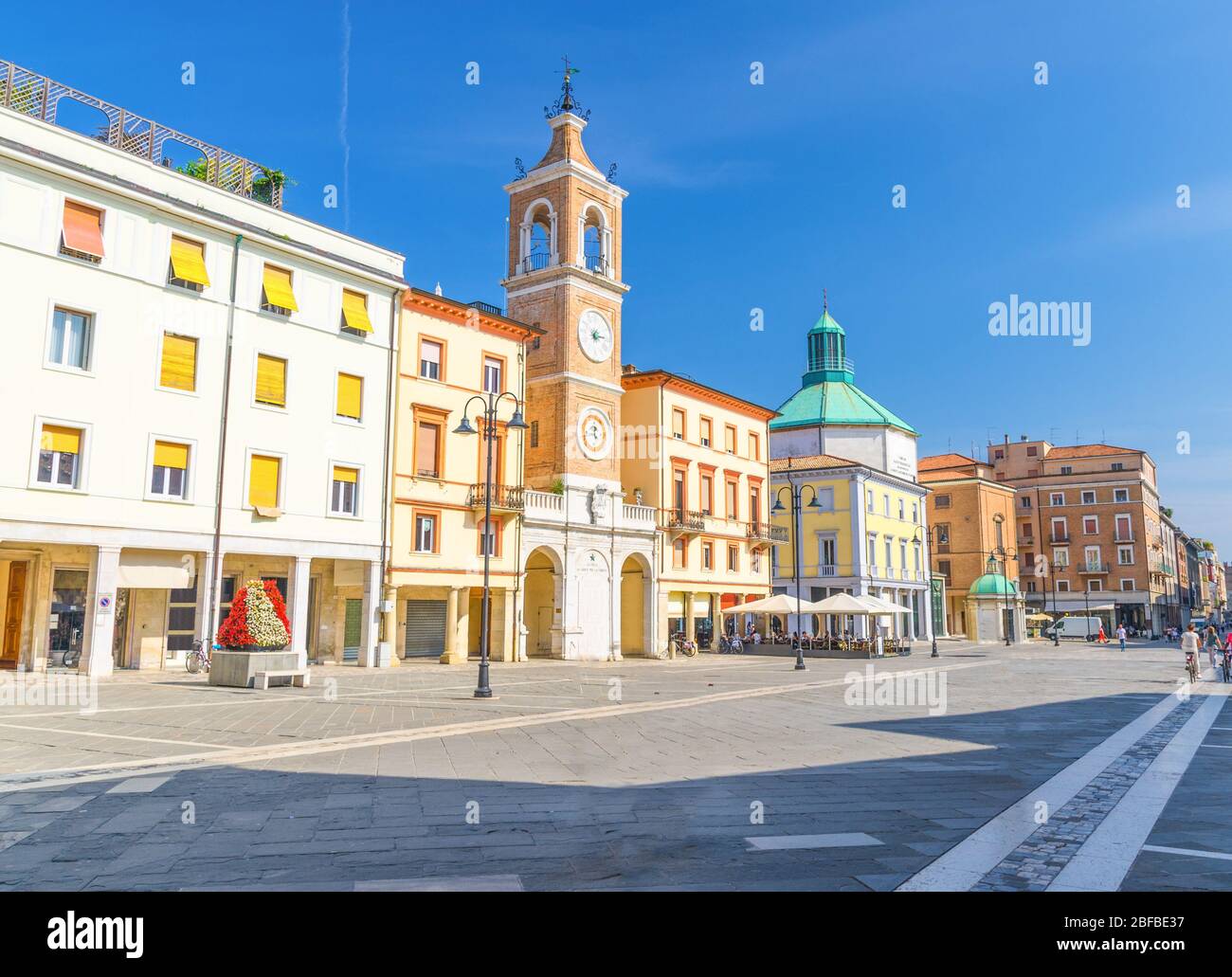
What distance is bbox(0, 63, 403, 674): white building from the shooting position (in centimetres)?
2211

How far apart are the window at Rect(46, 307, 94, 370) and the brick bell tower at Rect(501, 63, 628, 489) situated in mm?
17542

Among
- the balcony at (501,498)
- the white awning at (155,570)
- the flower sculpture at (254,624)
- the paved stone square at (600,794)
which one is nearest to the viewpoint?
the paved stone square at (600,794)

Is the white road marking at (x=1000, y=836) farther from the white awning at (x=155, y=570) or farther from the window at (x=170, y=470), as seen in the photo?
the window at (x=170, y=470)

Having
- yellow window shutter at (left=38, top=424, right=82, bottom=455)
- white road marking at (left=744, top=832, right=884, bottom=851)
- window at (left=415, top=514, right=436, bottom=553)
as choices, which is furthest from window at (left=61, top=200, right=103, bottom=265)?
white road marking at (left=744, top=832, right=884, bottom=851)

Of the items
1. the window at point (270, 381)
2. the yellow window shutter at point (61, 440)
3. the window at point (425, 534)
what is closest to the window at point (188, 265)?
the window at point (270, 381)

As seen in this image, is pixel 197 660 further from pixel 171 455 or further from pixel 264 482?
pixel 171 455

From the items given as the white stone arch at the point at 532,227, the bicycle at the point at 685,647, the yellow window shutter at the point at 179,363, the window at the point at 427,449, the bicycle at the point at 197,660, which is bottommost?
the bicycle at the point at 685,647

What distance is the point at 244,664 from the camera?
1978 centimetres

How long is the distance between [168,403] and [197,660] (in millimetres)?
7043

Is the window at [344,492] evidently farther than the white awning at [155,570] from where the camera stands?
Yes

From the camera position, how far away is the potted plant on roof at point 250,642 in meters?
19.8

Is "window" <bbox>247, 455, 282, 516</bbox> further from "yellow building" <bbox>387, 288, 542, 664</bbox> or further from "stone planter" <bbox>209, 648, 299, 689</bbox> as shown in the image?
"stone planter" <bbox>209, 648, 299, 689</bbox>

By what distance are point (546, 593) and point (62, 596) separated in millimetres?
18498

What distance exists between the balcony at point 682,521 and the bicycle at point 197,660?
2206 centimetres
